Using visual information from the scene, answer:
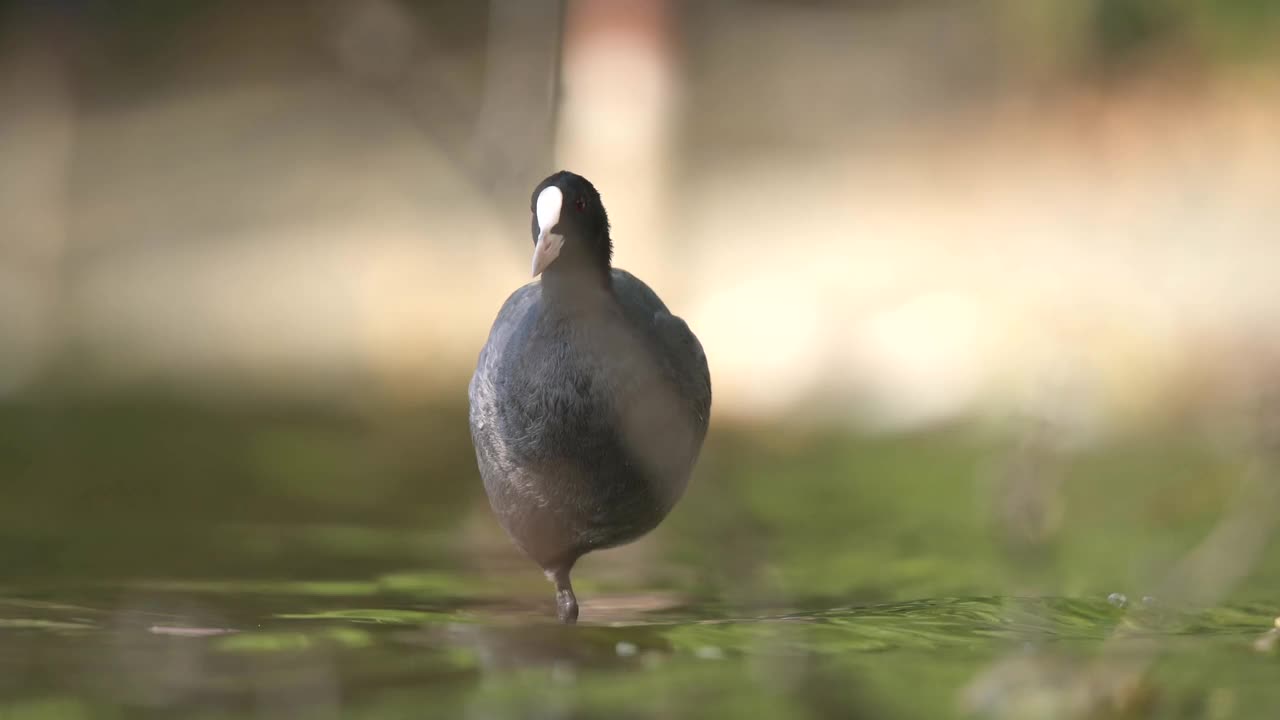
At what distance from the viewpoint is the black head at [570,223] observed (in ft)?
11.6

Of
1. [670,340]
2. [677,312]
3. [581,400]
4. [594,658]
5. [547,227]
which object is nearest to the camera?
[594,658]

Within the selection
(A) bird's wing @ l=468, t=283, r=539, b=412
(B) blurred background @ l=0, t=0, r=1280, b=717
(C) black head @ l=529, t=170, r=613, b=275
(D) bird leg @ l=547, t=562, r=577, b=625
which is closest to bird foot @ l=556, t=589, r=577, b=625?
(D) bird leg @ l=547, t=562, r=577, b=625

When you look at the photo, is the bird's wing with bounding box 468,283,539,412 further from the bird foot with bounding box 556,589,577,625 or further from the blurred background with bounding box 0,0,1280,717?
the bird foot with bounding box 556,589,577,625

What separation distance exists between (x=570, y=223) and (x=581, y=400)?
0.39 meters

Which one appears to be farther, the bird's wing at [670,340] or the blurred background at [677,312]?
the bird's wing at [670,340]

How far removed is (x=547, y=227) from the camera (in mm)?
3498

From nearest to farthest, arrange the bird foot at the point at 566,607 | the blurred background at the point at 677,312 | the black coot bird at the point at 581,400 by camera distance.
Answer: the blurred background at the point at 677,312 < the black coot bird at the point at 581,400 < the bird foot at the point at 566,607

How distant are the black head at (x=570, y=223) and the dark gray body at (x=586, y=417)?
0.07m

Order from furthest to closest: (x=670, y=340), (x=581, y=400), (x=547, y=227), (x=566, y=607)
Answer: (x=566, y=607) < (x=670, y=340) < (x=581, y=400) < (x=547, y=227)

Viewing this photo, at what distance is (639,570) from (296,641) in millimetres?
1828

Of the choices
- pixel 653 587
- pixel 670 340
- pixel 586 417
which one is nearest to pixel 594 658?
pixel 586 417

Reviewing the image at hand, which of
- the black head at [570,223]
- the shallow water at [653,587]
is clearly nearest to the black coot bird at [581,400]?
the black head at [570,223]

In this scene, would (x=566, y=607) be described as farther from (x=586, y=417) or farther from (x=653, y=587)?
(x=653, y=587)

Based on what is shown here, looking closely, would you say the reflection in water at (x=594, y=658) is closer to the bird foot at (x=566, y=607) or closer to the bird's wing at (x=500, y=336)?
the bird foot at (x=566, y=607)
